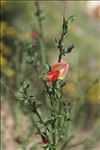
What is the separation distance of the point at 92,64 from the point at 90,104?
4.22ft

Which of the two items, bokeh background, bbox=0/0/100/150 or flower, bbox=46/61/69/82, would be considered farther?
bokeh background, bbox=0/0/100/150

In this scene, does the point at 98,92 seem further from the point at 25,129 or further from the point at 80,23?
the point at 80,23

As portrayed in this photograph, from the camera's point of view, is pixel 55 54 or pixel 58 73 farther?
pixel 55 54

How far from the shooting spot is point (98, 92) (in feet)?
39.9

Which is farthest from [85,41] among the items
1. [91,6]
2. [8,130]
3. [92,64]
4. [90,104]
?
[8,130]

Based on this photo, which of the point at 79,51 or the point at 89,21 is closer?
the point at 79,51

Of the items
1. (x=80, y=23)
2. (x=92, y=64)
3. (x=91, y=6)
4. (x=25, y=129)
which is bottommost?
(x=25, y=129)

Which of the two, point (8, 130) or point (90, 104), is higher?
point (90, 104)

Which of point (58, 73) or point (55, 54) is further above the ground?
point (55, 54)

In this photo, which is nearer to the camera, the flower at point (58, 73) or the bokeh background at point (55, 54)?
the flower at point (58, 73)

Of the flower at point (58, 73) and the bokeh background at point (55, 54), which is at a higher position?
the bokeh background at point (55, 54)

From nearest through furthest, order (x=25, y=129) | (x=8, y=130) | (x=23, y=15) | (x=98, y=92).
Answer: (x=25, y=129) < (x=8, y=130) < (x=98, y=92) < (x=23, y=15)

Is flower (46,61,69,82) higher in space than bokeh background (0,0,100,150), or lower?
lower

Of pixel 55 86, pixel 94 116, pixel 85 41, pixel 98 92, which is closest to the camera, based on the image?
pixel 55 86
